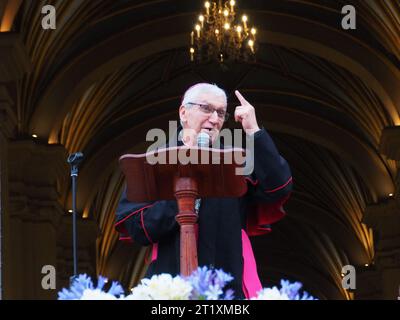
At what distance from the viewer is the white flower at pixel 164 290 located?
324cm

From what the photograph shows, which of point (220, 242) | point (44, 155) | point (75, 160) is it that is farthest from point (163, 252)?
point (44, 155)

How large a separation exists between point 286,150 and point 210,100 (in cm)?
2444

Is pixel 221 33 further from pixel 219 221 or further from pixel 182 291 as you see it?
pixel 182 291

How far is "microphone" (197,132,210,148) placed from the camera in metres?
4.21

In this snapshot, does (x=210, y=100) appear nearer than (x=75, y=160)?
Yes

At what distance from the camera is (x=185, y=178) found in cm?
403

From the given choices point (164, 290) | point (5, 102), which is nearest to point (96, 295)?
A: point (164, 290)

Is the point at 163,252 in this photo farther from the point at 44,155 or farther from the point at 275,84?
the point at 275,84

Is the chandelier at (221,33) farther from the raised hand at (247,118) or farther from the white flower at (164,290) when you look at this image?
the white flower at (164,290)

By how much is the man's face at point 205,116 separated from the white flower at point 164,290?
107 cm

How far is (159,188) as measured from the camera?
161 inches

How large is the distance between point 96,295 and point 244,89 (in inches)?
840

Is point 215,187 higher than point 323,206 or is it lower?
lower

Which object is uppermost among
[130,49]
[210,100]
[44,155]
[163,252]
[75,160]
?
[130,49]
